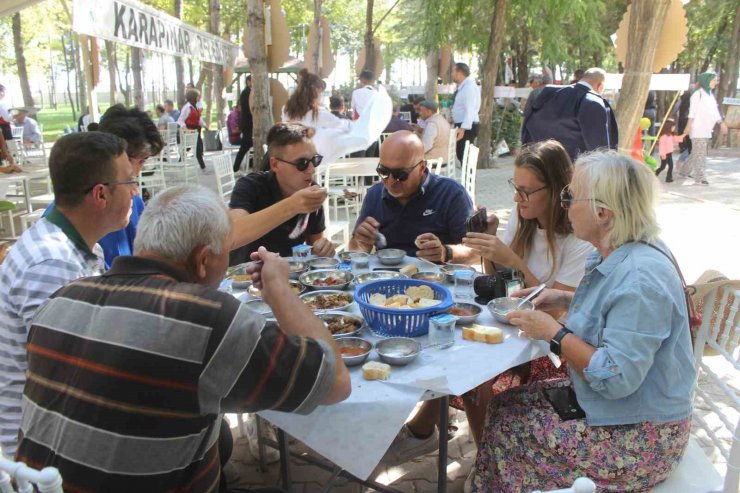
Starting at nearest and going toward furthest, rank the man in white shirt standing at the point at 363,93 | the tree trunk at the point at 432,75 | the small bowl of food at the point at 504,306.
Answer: the small bowl of food at the point at 504,306 → the man in white shirt standing at the point at 363,93 → the tree trunk at the point at 432,75

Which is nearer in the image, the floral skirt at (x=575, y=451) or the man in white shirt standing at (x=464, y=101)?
the floral skirt at (x=575, y=451)

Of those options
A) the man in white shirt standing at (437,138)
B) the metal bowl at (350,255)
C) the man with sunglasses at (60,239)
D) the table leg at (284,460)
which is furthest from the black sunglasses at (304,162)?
the man in white shirt standing at (437,138)

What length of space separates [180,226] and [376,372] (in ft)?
2.75

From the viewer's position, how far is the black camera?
2.62 meters

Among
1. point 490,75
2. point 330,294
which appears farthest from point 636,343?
point 490,75

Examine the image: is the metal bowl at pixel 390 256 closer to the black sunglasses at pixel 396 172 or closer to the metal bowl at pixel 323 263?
the metal bowl at pixel 323 263

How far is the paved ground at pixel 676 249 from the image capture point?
9.99 ft

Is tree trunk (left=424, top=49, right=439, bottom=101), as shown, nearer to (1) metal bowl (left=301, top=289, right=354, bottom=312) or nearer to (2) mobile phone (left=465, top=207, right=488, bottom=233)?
(2) mobile phone (left=465, top=207, right=488, bottom=233)

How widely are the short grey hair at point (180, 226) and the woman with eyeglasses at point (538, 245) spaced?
154 centimetres

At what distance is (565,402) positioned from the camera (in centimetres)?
220

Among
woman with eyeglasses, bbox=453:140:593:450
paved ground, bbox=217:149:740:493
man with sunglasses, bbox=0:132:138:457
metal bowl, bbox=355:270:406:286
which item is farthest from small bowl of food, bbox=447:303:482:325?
man with sunglasses, bbox=0:132:138:457

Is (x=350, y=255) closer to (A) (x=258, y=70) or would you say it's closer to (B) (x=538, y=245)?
(B) (x=538, y=245)

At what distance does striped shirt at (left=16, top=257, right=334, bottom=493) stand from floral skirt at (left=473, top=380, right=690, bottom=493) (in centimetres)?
110

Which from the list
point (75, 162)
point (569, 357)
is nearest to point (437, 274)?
point (569, 357)
